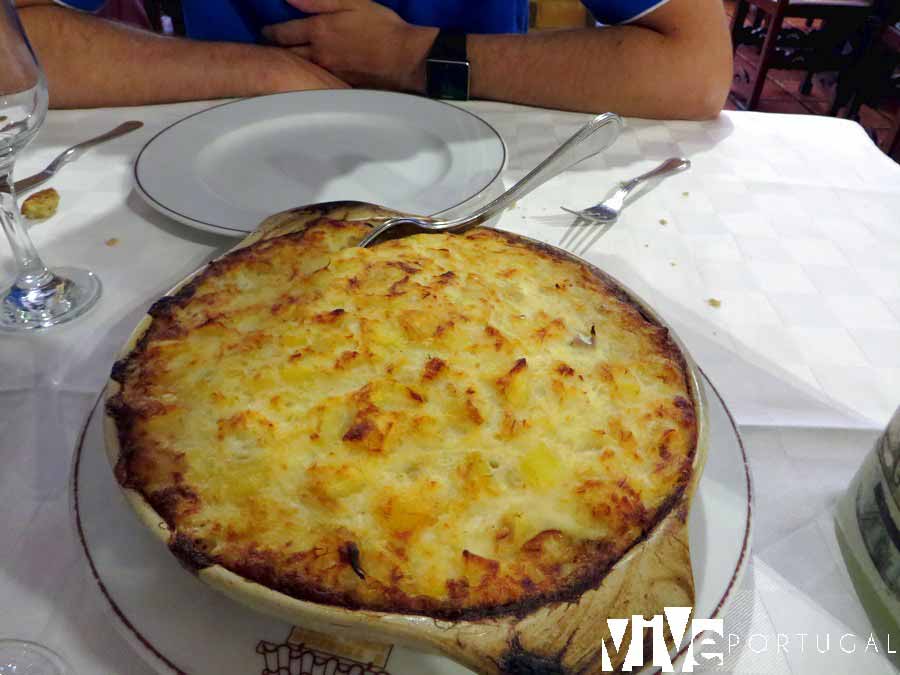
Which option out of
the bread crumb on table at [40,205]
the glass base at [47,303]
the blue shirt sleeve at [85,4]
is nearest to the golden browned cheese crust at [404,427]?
the glass base at [47,303]

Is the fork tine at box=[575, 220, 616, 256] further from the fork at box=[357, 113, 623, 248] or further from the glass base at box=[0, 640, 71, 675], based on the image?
the glass base at box=[0, 640, 71, 675]

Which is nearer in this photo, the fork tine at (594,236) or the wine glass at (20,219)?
the wine glass at (20,219)

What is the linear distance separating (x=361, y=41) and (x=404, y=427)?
45.3 inches

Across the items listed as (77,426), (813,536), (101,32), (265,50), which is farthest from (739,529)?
(101,32)

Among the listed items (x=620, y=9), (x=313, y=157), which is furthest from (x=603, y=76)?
(x=313, y=157)

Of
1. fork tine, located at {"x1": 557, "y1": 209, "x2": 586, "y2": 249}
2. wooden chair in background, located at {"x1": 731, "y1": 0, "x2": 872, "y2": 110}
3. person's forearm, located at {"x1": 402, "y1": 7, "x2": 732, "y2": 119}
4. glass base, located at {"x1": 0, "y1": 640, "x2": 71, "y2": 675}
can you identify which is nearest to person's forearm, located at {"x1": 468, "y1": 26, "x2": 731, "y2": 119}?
person's forearm, located at {"x1": 402, "y1": 7, "x2": 732, "y2": 119}

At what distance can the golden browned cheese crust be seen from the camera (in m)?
0.42

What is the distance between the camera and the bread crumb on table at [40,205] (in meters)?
0.93

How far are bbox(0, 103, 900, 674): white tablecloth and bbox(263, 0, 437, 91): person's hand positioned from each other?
0.64 feet

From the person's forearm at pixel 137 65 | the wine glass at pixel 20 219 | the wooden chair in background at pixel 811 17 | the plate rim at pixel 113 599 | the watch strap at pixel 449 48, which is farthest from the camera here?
the wooden chair in background at pixel 811 17

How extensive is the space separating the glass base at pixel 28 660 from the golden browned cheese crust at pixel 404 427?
0.14m

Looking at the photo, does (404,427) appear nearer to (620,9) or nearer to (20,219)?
(20,219)

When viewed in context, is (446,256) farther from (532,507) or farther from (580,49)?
(580,49)

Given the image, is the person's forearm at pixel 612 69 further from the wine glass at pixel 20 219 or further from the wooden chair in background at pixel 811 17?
the wooden chair in background at pixel 811 17
